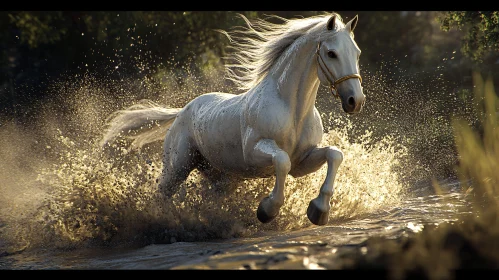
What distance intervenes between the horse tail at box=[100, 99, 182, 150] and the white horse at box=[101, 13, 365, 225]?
105 cm

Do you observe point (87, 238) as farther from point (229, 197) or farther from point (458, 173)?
point (458, 173)

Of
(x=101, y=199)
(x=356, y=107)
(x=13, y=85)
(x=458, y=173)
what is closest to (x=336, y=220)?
(x=356, y=107)

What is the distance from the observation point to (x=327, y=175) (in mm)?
5199

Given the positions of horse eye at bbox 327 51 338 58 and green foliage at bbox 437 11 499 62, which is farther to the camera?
green foliage at bbox 437 11 499 62

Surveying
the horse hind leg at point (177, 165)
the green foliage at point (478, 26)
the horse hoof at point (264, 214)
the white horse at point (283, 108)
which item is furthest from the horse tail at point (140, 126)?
the green foliage at point (478, 26)

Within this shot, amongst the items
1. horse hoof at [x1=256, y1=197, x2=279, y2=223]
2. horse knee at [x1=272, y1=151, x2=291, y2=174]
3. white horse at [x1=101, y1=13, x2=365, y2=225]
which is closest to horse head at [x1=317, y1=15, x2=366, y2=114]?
white horse at [x1=101, y1=13, x2=365, y2=225]

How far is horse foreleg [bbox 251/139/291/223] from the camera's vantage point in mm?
5141

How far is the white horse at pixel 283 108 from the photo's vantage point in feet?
16.7

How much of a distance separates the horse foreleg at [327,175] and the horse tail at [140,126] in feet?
8.22

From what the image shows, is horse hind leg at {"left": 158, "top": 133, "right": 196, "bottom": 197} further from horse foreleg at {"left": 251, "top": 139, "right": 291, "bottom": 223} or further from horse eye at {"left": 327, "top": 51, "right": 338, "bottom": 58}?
horse eye at {"left": 327, "top": 51, "right": 338, "bottom": 58}

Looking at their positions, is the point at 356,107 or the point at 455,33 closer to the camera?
the point at 356,107

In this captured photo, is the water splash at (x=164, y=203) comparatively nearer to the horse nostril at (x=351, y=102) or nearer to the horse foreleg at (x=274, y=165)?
the horse foreleg at (x=274, y=165)

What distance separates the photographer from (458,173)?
8695 mm
